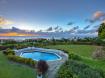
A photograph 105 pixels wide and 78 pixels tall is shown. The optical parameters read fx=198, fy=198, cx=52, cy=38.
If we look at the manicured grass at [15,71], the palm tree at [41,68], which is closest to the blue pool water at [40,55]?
the manicured grass at [15,71]

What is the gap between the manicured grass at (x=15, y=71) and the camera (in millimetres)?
13086

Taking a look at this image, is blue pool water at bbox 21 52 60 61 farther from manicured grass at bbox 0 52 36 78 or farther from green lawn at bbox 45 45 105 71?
manicured grass at bbox 0 52 36 78

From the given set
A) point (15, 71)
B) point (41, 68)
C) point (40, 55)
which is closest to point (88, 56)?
point (40, 55)

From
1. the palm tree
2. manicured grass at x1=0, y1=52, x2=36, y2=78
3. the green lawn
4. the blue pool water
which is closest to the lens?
the palm tree

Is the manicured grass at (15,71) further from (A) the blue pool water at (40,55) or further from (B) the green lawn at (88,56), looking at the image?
(A) the blue pool water at (40,55)

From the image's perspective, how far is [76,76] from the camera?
10.1 metres

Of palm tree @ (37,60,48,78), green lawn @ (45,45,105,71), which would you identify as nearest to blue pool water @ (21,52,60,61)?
green lawn @ (45,45,105,71)

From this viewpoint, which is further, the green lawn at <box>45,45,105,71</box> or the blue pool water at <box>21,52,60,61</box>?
the blue pool water at <box>21,52,60,61</box>

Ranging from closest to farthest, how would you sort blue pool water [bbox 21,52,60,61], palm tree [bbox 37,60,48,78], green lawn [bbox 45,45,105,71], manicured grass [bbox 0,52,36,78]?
1. palm tree [bbox 37,60,48,78]
2. manicured grass [bbox 0,52,36,78]
3. green lawn [bbox 45,45,105,71]
4. blue pool water [bbox 21,52,60,61]

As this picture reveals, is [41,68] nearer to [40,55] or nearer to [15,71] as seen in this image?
[15,71]

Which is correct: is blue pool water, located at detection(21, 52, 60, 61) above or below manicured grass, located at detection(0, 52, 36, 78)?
above

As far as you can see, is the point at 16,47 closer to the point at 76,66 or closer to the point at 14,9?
the point at 14,9

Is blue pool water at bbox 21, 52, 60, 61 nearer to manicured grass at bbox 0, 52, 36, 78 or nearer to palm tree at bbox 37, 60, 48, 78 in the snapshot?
manicured grass at bbox 0, 52, 36, 78

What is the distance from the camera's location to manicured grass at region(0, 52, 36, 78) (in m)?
13.1
